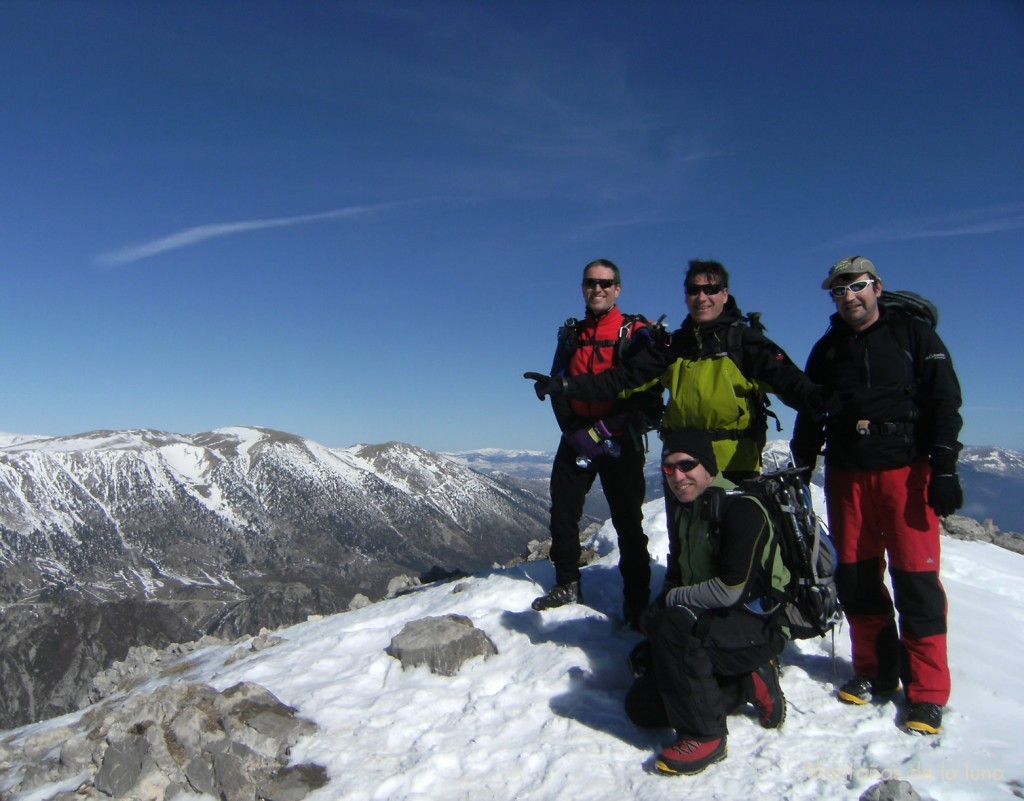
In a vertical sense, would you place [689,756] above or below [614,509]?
below

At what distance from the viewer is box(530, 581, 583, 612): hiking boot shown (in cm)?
1009

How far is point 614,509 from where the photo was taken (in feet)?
30.5

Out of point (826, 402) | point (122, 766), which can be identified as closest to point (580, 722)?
point (826, 402)

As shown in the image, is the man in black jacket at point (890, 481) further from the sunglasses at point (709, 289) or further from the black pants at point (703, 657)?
the black pants at point (703, 657)

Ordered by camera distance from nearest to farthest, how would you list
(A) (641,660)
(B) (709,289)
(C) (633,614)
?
(A) (641,660) < (B) (709,289) < (C) (633,614)

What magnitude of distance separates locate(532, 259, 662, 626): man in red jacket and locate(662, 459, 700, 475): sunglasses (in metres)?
2.11

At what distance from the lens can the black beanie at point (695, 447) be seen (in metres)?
7.05

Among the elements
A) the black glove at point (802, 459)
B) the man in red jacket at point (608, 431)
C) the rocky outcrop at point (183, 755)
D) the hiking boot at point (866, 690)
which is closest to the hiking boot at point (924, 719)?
the hiking boot at point (866, 690)

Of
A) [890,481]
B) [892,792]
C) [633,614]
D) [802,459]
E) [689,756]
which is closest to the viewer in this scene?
[892,792]

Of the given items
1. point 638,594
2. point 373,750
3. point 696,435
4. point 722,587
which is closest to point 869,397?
point 696,435

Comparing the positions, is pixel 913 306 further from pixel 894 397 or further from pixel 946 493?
pixel 946 493

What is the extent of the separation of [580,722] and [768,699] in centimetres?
211

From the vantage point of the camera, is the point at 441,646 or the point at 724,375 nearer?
the point at 724,375

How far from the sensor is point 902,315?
7430mm
